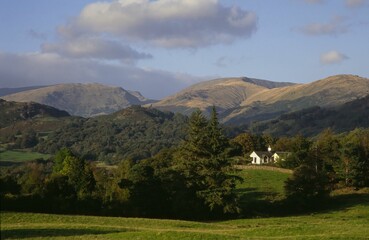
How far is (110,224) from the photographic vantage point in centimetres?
3606

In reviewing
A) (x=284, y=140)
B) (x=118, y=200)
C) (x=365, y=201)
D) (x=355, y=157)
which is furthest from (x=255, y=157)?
(x=118, y=200)

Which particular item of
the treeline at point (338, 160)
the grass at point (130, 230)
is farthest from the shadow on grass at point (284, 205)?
the grass at point (130, 230)

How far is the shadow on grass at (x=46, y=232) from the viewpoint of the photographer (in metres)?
26.5

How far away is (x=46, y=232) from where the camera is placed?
93.6ft

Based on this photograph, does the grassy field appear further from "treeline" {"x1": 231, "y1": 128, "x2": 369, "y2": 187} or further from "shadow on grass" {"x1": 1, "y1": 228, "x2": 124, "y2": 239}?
"treeline" {"x1": 231, "y1": 128, "x2": 369, "y2": 187}

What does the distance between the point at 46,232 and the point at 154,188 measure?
26.6m

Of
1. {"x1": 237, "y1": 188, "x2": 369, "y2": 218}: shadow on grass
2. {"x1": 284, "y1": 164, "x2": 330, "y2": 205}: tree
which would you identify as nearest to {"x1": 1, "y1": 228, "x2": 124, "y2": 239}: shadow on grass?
{"x1": 237, "y1": 188, "x2": 369, "y2": 218}: shadow on grass

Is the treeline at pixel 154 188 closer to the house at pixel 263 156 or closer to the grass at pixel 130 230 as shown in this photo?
the grass at pixel 130 230

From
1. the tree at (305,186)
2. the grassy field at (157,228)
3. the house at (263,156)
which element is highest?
the grassy field at (157,228)

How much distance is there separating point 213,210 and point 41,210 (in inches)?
798

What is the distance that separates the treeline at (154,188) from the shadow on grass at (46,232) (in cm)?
1521

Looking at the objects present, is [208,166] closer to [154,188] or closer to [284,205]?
[154,188]

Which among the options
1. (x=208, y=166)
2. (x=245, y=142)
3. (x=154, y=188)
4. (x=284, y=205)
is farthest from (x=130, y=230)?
(x=245, y=142)

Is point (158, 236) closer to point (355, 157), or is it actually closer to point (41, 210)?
point (41, 210)
